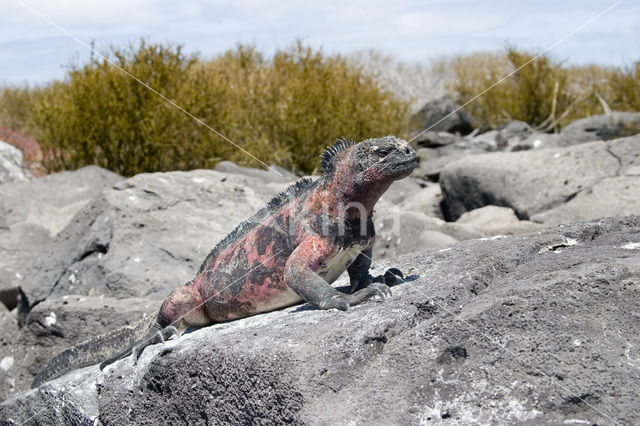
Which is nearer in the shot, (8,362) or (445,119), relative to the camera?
(8,362)

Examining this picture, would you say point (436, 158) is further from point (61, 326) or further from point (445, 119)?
point (61, 326)

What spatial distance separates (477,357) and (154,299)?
163 inches

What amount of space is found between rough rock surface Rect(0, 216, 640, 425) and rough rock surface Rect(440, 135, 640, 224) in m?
5.04

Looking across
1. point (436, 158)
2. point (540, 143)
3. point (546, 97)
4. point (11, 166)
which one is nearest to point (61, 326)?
point (11, 166)

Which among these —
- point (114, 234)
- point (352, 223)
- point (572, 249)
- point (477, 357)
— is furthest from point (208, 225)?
point (477, 357)

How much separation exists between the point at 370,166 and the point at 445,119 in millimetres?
19313

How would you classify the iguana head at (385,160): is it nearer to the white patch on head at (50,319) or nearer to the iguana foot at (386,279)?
the iguana foot at (386,279)

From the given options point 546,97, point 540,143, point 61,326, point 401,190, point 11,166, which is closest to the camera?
point 61,326

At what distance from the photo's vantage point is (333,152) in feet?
13.7

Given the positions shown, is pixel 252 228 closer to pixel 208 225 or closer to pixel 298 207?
pixel 298 207

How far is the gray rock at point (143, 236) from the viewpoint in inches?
275

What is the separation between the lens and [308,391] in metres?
3.16

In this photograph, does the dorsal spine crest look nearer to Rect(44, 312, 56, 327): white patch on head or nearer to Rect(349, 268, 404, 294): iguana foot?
Rect(349, 268, 404, 294): iguana foot

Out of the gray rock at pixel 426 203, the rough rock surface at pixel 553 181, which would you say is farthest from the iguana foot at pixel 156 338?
the gray rock at pixel 426 203
